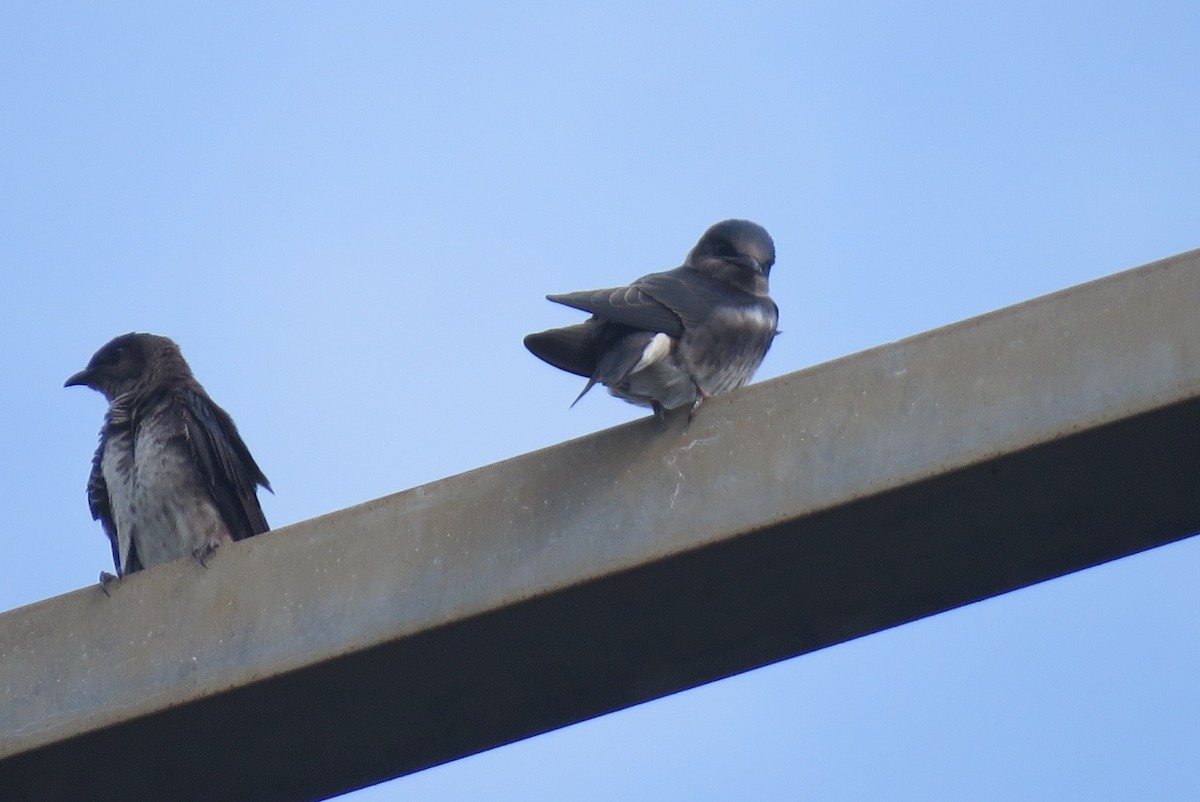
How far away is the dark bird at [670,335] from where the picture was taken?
4.36 m

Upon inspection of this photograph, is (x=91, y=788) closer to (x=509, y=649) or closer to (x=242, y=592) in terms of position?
(x=242, y=592)

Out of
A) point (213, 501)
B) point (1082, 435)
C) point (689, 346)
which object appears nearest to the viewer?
point (1082, 435)

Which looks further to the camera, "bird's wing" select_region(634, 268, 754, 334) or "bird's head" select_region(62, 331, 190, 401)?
"bird's head" select_region(62, 331, 190, 401)

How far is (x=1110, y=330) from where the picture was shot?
272 centimetres

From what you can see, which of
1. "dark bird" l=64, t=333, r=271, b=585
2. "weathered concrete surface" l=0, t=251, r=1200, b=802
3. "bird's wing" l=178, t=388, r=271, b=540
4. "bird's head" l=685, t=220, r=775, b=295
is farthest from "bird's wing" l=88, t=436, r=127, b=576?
"weathered concrete surface" l=0, t=251, r=1200, b=802

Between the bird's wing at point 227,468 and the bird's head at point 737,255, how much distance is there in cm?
197

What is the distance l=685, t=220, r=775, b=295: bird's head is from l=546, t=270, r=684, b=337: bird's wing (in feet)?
3.28

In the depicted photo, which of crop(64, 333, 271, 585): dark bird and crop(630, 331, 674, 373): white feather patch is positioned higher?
crop(64, 333, 271, 585): dark bird

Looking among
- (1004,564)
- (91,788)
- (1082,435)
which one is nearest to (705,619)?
(1004,564)

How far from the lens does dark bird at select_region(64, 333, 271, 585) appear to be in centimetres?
620

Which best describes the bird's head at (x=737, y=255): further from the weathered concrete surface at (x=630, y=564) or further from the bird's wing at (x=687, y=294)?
the weathered concrete surface at (x=630, y=564)

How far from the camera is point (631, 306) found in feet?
14.8

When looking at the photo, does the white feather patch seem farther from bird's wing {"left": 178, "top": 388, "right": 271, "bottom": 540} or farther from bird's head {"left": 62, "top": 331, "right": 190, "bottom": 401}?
bird's head {"left": 62, "top": 331, "right": 190, "bottom": 401}

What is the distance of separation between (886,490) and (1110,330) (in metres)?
0.48
